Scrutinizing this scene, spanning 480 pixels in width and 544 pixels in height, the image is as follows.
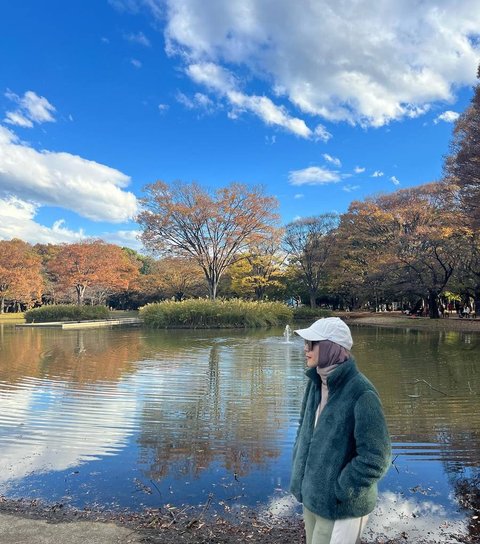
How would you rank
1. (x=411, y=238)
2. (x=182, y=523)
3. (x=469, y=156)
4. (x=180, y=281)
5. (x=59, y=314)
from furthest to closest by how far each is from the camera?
(x=180, y=281) → (x=59, y=314) → (x=411, y=238) → (x=469, y=156) → (x=182, y=523)

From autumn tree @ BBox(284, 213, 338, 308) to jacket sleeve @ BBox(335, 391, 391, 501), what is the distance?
37.8 metres

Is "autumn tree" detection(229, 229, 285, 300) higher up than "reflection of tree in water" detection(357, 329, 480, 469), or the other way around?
"autumn tree" detection(229, 229, 285, 300)

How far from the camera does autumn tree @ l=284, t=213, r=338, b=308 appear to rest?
39.5 m

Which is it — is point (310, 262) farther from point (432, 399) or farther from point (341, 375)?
point (341, 375)

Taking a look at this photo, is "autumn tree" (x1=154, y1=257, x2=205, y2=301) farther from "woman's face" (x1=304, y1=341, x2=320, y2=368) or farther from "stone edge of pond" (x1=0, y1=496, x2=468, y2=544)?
"woman's face" (x1=304, y1=341, x2=320, y2=368)

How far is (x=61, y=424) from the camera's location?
5.75 m

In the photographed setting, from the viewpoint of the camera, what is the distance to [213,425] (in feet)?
18.6

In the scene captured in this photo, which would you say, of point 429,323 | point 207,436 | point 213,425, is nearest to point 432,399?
point 213,425

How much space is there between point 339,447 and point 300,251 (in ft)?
130

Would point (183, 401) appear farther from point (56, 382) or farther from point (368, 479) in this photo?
point (368, 479)

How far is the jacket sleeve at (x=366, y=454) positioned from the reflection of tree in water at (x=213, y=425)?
2.62 m

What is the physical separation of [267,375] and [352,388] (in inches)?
303

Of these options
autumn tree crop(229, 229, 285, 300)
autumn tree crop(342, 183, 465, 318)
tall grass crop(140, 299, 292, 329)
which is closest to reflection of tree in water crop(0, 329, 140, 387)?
tall grass crop(140, 299, 292, 329)

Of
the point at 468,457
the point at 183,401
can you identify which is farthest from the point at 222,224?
the point at 468,457
